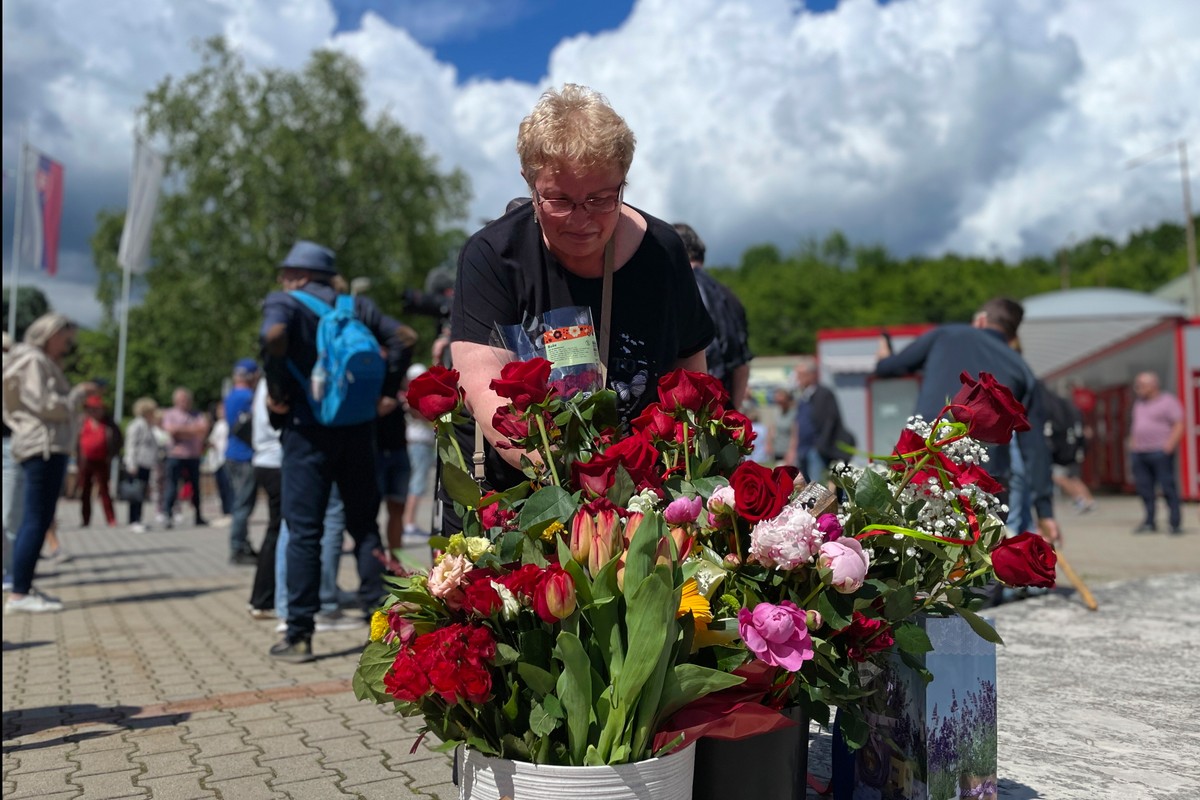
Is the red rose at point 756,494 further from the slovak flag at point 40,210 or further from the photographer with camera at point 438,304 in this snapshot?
the slovak flag at point 40,210

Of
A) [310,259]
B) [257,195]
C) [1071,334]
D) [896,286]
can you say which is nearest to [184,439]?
[310,259]

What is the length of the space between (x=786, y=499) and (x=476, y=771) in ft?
2.58

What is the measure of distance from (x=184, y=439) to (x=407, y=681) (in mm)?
12964

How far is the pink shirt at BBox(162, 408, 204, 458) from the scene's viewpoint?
13883 millimetres

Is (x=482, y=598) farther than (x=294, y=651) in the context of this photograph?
No

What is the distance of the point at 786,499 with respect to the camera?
2.16 m

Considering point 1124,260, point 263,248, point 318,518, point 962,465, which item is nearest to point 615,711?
point 962,465

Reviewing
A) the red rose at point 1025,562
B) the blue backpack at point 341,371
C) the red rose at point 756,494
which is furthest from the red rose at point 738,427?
the blue backpack at point 341,371

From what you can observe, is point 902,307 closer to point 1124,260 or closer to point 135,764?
point 1124,260

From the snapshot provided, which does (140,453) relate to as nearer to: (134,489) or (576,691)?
(134,489)

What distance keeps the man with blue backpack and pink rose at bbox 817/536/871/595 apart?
3.09 metres

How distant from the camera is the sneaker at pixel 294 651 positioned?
5051 mm

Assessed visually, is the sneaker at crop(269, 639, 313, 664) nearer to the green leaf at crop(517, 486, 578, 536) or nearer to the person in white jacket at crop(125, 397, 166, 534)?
the green leaf at crop(517, 486, 578, 536)

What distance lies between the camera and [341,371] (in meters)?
5.09
